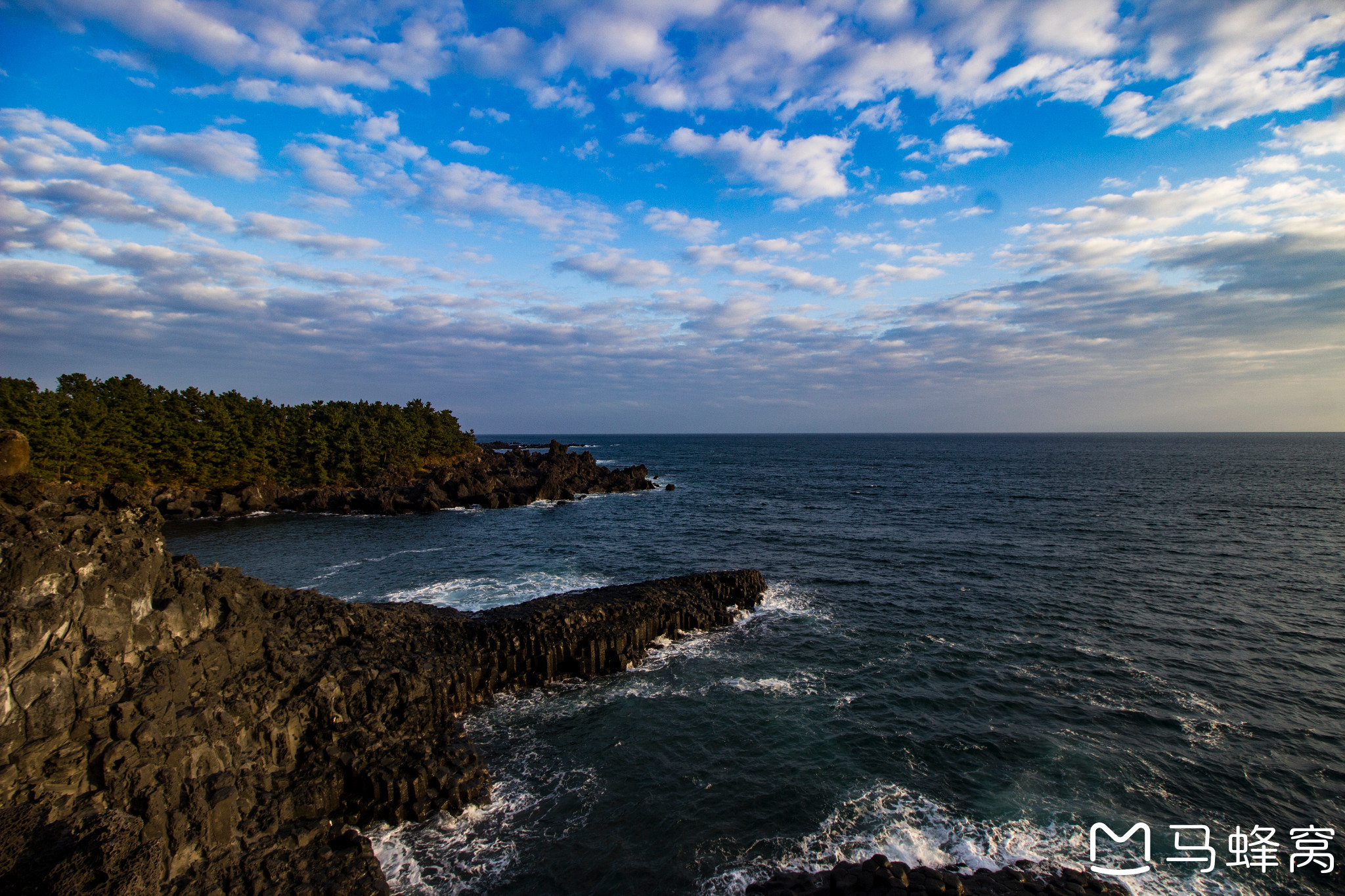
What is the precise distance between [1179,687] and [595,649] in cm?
2489

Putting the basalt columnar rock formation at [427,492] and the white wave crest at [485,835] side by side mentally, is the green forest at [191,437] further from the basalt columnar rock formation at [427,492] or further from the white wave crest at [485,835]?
the white wave crest at [485,835]

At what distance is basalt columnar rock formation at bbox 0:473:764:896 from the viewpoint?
10992 millimetres

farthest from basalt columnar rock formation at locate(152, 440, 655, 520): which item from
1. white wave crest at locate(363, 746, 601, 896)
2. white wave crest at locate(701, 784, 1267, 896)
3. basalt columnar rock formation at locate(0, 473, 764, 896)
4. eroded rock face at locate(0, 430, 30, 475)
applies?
white wave crest at locate(701, 784, 1267, 896)

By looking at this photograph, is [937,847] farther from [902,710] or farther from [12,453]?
[12,453]

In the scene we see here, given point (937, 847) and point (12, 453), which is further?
point (12, 453)

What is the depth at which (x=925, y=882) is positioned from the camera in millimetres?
12023

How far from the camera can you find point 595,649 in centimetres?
2458

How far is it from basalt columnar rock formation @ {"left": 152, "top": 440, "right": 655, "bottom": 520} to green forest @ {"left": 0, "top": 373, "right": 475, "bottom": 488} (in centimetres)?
359

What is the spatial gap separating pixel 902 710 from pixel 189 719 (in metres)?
22.9

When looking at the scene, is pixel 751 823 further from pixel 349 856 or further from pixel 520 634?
pixel 520 634

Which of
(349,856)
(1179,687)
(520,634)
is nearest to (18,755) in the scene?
(349,856)

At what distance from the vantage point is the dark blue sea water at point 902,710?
47.3 ft

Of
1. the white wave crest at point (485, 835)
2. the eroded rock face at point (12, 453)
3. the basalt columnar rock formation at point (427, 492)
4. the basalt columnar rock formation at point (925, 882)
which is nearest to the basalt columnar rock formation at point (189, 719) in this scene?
the eroded rock face at point (12, 453)

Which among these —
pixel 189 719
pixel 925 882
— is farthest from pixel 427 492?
pixel 925 882
